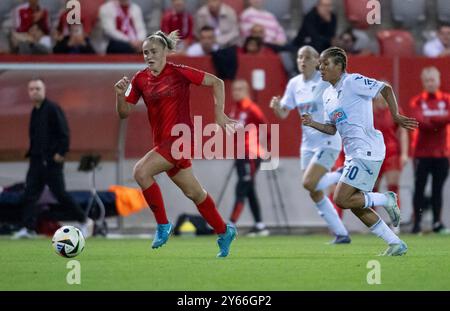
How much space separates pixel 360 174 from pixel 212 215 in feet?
4.76

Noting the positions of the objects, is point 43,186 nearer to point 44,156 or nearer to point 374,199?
point 44,156

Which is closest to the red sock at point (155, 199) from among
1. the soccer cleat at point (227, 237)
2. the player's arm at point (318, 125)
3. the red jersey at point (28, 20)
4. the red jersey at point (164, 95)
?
→ the red jersey at point (164, 95)

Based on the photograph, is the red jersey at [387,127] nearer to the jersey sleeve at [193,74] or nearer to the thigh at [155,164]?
the jersey sleeve at [193,74]

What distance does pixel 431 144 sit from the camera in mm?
17703

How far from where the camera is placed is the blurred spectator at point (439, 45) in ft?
64.7

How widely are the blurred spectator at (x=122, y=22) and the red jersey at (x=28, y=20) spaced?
85 cm

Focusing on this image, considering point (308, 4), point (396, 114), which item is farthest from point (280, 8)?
point (396, 114)

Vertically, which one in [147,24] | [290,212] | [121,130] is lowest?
[290,212]

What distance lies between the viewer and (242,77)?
18.8 meters

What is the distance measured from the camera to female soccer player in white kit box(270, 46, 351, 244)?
14.8 meters

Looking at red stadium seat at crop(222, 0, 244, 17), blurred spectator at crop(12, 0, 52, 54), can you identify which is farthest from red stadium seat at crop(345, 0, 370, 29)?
blurred spectator at crop(12, 0, 52, 54)
